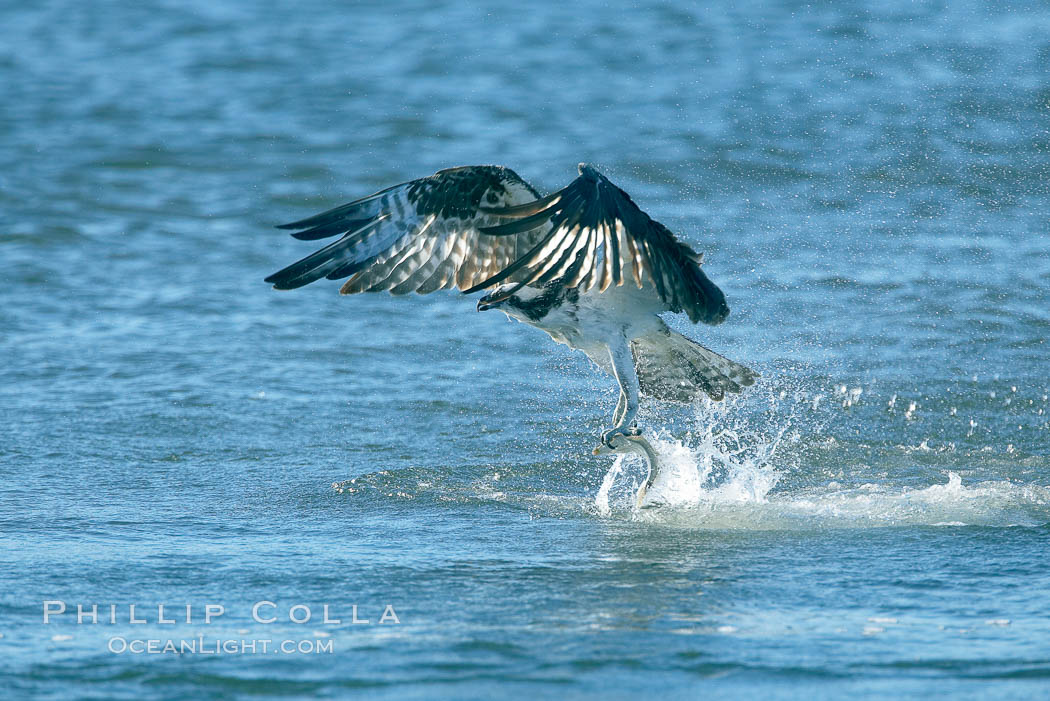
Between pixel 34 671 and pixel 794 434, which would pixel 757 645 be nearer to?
pixel 34 671

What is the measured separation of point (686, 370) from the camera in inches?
236

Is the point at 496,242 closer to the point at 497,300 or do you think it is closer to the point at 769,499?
the point at 497,300

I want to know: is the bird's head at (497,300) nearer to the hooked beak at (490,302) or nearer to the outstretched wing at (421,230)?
the hooked beak at (490,302)

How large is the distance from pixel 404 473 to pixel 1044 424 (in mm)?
3075

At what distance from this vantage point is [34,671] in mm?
3879

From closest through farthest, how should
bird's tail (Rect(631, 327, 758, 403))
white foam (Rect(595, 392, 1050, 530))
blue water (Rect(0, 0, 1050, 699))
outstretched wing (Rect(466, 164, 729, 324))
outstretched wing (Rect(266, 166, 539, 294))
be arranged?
1. blue water (Rect(0, 0, 1050, 699))
2. outstretched wing (Rect(466, 164, 729, 324))
3. white foam (Rect(595, 392, 1050, 530))
4. outstretched wing (Rect(266, 166, 539, 294))
5. bird's tail (Rect(631, 327, 758, 403))

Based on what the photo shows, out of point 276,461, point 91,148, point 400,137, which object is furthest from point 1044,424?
point 91,148

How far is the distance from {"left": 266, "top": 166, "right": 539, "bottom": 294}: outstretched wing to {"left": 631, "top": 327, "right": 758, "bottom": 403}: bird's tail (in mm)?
821

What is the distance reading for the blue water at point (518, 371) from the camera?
4145 mm

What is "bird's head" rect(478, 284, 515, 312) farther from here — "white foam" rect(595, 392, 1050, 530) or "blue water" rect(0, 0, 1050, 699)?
"white foam" rect(595, 392, 1050, 530)

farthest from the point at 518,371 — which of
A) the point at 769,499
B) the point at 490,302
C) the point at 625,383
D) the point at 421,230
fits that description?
the point at 490,302

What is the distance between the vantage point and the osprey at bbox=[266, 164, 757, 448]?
5.00 metres

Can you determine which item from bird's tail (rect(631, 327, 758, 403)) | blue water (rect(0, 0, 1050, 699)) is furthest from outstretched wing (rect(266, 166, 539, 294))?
blue water (rect(0, 0, 1050, 699))

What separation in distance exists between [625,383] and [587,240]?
34.3 inches
